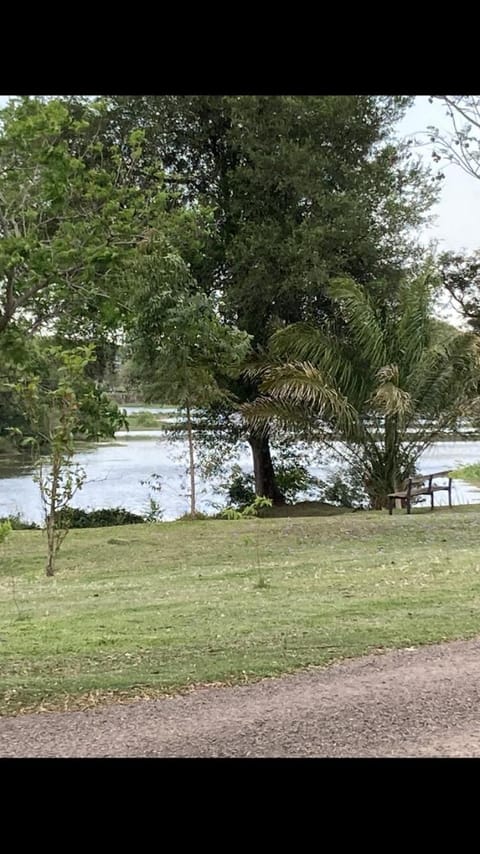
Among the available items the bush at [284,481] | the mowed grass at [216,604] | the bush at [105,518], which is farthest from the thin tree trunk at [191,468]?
the mowed grass at [216,604]

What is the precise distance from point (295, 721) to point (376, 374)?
4.52 m

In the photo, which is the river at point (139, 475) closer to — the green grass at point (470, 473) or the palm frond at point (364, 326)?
the green grass at point (470, 473)

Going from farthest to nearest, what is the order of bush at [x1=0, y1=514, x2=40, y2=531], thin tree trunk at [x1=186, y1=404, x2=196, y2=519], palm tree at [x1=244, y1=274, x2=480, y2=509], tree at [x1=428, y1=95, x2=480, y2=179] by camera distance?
thin tree trunk at [x1=186, y1=404, x2=196, y2=519] < palm tree at [x1=244, y1=274, x2=480, y2=509] < bush at [x1=0, y1=514, x2=40, y2=531] < tree at [x1=428, y1=95, x2=480, y2=179]

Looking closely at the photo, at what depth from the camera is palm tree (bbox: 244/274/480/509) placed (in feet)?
20.3

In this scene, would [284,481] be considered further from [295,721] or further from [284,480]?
[295,721]

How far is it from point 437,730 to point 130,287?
2152mm

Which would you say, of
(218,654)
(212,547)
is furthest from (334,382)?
(218,654)

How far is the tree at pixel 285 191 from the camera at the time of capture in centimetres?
617

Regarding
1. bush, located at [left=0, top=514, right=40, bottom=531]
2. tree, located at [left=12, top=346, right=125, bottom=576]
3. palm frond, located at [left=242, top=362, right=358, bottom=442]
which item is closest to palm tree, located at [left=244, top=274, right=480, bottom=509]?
palm frond, located at [left=242, top=362, right=358, bottom=442]

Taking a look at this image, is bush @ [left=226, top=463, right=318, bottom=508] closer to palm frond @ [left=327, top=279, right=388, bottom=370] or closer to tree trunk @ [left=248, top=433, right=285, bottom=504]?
tree trunk @ [left=248, top=433, right=285, bottom=504]

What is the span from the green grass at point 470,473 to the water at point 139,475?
0.05 metres

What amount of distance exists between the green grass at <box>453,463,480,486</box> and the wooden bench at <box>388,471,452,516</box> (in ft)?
0.39

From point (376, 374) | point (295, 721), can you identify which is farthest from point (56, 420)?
point (376, 374)

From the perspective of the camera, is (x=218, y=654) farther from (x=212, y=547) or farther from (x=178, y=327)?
(x=178, y=327)
